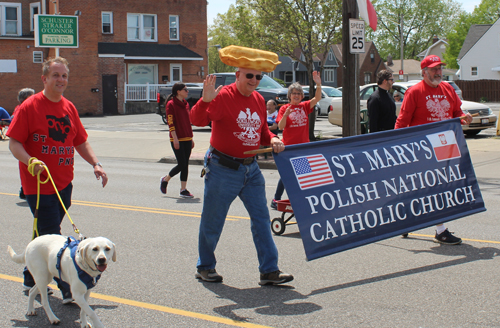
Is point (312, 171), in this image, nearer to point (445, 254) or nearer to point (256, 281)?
point (256, 281)

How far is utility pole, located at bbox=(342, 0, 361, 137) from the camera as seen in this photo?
11.8m

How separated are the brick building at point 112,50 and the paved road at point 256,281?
102ft

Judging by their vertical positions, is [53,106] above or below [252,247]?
above

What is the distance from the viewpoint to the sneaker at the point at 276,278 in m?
5.30

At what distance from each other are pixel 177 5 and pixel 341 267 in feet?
132

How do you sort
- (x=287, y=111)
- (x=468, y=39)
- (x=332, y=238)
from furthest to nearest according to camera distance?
1. (x=468, y=39)
2. (x=287, y=111)
3. (x=332, y=238)

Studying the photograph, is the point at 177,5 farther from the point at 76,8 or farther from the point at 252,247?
the point at 252,247

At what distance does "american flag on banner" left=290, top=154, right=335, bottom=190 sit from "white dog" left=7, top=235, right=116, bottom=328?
2001 mm

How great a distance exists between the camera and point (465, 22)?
8369 centimetres

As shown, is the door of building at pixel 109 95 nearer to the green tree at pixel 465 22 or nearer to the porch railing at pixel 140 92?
the porch railing at pixel 140 92

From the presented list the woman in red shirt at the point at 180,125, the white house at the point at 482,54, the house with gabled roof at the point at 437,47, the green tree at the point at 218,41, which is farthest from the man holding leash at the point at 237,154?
the house with gabled roof at the point at 437,47

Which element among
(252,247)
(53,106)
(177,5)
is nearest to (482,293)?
(252,247)

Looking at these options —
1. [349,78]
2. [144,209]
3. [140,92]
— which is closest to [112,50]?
[140,92]

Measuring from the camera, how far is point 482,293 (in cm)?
500
